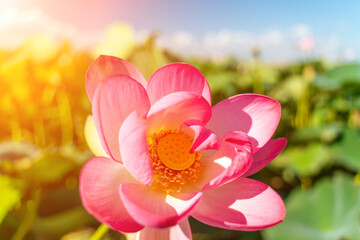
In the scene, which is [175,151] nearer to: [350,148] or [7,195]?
[7,195]

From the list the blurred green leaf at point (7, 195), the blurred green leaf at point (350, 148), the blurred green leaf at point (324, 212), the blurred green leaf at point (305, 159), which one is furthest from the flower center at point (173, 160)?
the blurred green leaf at point (350, 148)

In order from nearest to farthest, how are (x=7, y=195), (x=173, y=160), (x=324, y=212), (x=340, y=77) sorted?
(x=173, y=160)
(x=7, y=195)
(x=324, y=212)
(x=340, y=77)

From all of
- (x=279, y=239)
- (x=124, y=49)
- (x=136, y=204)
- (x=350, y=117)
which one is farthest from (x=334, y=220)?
(x=136, y=204)

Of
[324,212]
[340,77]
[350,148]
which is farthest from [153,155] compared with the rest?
[340,77]

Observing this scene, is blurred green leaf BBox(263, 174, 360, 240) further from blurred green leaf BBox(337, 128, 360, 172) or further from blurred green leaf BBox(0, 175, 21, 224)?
blurred green leaf BBox(0, 175, 21, 224)

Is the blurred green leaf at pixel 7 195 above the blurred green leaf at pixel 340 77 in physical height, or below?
above

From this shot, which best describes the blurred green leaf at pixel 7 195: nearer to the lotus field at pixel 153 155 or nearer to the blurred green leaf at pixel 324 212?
the lotus field at pixel 153 155
